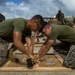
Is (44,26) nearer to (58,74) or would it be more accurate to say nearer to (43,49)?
(43,49)

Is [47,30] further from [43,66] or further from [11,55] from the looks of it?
[11,55]

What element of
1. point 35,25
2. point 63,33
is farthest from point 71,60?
point 35,25

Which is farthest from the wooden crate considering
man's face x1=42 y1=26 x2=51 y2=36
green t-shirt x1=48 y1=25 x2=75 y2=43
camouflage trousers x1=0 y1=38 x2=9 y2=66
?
man's face x1=42 y1=26 x2=51 y2=36

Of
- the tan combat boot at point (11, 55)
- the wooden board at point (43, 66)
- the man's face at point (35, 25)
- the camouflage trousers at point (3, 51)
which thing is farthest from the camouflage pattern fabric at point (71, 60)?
the camouflage trousers at point (3, 51)

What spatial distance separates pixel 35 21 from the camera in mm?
5273

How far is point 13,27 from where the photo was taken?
5570 mm

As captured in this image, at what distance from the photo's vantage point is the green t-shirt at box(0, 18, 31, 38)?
5.34 metres

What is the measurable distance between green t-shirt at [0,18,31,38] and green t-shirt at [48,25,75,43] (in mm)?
619

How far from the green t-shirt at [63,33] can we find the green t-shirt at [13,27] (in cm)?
62

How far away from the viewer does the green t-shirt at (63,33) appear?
17.7 ft

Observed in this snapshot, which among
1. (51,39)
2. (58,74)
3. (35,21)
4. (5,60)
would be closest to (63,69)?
(58,74)

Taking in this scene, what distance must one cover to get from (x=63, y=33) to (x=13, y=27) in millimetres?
1123

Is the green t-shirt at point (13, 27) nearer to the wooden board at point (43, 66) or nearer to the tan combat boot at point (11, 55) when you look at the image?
the tan combat boot at point (11, 55)

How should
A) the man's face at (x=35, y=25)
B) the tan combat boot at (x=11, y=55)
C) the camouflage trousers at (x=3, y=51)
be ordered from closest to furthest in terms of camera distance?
1. the man's face at (x=35, y=25)
2. the camouflage trousers at (x=3, y=51)
3. the tan combat boot at (x=11, y=55)
